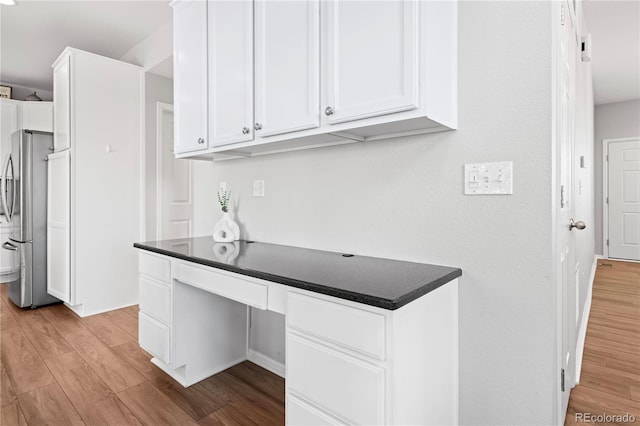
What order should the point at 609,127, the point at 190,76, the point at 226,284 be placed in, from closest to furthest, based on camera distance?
the point at 226,284, the point at 190,76, the point at 609,127

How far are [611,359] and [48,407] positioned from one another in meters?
3.34

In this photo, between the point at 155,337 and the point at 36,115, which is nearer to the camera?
the point at 155,337

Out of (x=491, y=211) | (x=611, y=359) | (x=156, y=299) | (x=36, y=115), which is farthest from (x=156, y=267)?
(x=36, y=115)

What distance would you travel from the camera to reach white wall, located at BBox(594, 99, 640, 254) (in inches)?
223

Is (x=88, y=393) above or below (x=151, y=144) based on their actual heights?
below

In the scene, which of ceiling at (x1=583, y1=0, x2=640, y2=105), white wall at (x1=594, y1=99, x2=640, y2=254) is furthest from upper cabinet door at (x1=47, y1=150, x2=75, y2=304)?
white wall at (x1=594, y1=99, x2=640, y2=254)

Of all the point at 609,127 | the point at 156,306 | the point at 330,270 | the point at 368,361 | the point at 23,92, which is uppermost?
the point at 23,92

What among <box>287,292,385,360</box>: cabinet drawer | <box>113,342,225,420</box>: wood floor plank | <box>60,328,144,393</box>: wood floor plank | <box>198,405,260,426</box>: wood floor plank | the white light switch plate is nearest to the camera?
<box>287,292,385,360</box>: cabinet drawer

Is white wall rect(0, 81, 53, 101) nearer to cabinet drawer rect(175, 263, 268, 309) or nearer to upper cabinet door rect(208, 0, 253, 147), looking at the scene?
upper cabinet door rect(208, 0, 253, 147)

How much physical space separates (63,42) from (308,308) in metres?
4.14

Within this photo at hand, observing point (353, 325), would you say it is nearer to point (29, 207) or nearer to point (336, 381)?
point (336, 381)

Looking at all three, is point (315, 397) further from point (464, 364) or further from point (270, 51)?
point (270, 51)

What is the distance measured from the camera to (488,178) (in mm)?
1359

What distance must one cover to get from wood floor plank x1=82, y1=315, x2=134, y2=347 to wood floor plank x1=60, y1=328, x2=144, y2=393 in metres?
0.05
